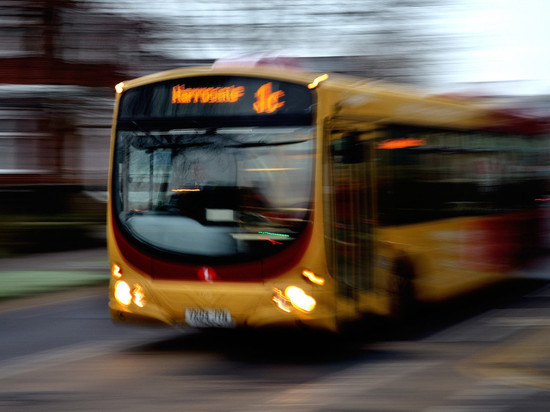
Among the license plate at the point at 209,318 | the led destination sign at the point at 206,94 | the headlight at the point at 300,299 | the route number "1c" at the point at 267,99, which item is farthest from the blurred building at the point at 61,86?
the headlight at the point at 300,299

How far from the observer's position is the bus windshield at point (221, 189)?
7855 mm

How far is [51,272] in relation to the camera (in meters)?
15.8

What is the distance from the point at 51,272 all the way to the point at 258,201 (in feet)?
28.8

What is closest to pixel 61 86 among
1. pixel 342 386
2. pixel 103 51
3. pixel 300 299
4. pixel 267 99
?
pixel 103 51

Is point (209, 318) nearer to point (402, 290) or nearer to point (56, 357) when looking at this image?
point (56, 357)

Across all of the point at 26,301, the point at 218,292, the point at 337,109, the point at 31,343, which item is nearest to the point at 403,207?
the point at 337,109

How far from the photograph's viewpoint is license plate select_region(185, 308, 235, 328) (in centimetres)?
790

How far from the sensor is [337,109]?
8086mm

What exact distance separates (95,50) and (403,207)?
1437 cm

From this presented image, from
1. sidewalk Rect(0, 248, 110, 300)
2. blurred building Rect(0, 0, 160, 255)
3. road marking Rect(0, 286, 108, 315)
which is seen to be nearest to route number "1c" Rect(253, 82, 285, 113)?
road marking Rect(0, 286, 108, 315)

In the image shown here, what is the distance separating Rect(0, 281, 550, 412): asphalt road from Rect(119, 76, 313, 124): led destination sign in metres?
1.89

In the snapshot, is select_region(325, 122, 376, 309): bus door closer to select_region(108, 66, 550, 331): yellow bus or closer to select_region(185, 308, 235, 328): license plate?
select_region(108, 66, 550, 331): yellow bus

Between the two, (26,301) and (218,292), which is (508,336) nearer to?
(218,292)

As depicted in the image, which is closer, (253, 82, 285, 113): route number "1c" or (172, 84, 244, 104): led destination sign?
(253, 82, 285, 113): route number "1c"
